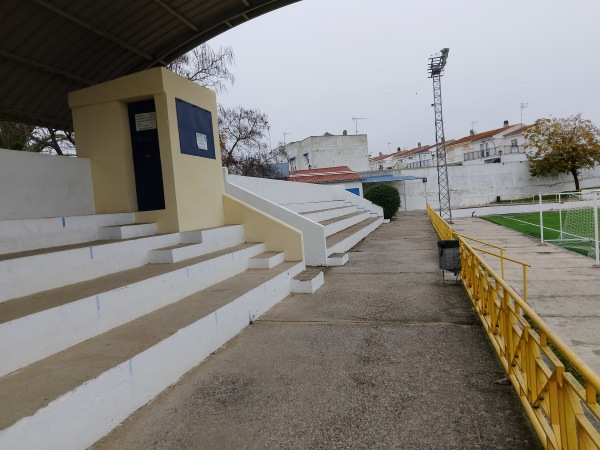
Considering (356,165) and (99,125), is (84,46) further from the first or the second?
(356,165)

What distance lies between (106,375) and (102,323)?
42.6 inches

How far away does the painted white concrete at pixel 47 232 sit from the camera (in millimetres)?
4719

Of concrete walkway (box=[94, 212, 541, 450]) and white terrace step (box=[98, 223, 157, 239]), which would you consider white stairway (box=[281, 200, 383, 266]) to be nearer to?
concrete walkway (box=[94, 212, 541, 450])

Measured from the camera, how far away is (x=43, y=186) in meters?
6.22

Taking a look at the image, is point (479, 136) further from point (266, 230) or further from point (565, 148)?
point (266, 230)

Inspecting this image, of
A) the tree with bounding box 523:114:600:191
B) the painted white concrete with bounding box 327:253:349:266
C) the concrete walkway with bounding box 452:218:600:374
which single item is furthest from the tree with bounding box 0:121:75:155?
the tree with bounding box 523:114:600:191

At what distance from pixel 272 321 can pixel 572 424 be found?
3.95 metres

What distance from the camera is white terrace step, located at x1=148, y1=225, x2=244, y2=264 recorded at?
5836 mm

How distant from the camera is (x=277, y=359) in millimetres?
4301

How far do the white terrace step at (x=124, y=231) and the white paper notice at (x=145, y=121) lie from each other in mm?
1757

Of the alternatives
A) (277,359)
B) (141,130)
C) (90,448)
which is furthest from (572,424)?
(141,130)

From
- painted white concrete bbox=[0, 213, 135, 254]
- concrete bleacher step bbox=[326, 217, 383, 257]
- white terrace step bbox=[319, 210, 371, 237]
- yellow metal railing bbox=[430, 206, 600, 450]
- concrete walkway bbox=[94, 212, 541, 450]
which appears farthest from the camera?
white terrace step bbox=[319, 210, 371, 237]

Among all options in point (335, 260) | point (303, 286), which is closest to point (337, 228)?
point (335, 260)

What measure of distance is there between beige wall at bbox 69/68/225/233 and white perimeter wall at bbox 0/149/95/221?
0.30m
